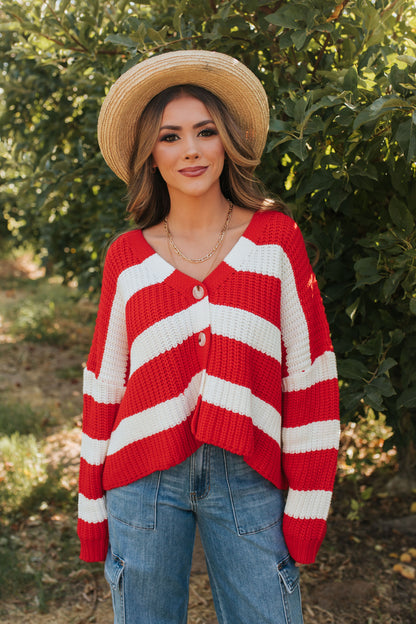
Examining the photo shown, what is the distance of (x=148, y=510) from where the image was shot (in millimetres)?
1660

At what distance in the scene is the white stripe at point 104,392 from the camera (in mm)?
1812

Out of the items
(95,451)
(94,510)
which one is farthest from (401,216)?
(94,510)

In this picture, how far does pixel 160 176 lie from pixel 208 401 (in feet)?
2.54

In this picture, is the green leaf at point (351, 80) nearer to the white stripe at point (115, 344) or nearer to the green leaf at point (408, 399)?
the white stripe at point (115, 344)

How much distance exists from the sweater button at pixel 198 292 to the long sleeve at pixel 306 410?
0.71ft

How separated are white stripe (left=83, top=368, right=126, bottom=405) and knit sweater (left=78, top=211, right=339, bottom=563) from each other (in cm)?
7

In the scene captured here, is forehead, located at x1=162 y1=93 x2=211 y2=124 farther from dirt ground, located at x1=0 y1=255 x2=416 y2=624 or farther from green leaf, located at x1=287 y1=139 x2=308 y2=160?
dirt ground, located at x1=0 y1=255 x2=416 y2=624

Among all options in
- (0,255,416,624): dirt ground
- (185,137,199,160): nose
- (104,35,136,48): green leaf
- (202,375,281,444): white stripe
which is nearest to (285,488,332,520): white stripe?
(202,375,281,444): white stripe

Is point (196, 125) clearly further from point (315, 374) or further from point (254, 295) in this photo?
point (315, 374)

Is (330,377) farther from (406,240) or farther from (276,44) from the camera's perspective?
(276,44)

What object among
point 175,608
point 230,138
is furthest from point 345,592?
point 230,138

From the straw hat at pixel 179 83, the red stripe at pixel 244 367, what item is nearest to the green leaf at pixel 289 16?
the straw hat at pixel 179 83

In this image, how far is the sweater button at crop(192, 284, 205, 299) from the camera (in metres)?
1.69

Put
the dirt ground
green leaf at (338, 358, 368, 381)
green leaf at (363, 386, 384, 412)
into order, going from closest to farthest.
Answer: green leaf at (363, 386, 384, 412), green leaf at (338, 358, 368, 381), the dirt ground
